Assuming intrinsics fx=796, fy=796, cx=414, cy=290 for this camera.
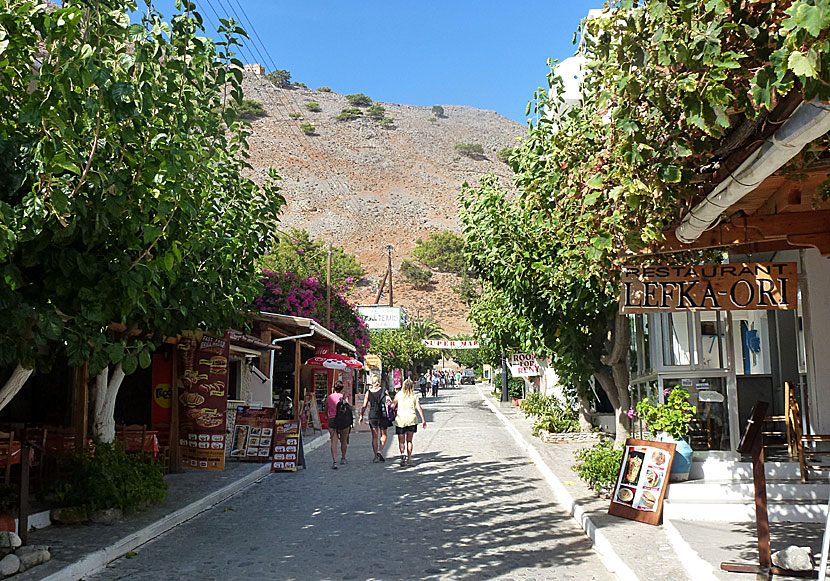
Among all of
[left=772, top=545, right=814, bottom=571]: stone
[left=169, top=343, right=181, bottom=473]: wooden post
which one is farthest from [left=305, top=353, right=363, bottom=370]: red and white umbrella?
[left=772, top=545, right=814, bottom=571]: stone

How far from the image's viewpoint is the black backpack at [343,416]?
15945 millimetres

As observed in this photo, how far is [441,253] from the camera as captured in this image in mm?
114750

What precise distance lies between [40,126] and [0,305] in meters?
1.37

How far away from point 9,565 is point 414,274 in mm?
103857

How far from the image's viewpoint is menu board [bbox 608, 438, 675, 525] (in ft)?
28.1

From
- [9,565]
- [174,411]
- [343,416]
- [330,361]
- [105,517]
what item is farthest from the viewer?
[330,361]

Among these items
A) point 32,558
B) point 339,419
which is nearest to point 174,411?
point 339,419

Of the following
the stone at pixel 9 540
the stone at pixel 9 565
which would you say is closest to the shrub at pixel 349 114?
the stone at pixel 9 540

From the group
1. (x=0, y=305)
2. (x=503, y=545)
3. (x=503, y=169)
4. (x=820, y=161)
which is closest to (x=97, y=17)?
(x=0, y=305)

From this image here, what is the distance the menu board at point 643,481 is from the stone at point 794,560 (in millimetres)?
2516

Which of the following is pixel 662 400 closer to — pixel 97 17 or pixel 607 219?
pixel 607 219

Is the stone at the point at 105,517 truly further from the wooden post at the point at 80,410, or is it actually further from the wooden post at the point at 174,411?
the wooden post at the point at 174,411

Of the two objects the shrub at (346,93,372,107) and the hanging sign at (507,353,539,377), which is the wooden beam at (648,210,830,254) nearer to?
the hanging sign at (507,353,539,377)

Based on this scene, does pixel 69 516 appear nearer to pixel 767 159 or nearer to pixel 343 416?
pixel 343 416
